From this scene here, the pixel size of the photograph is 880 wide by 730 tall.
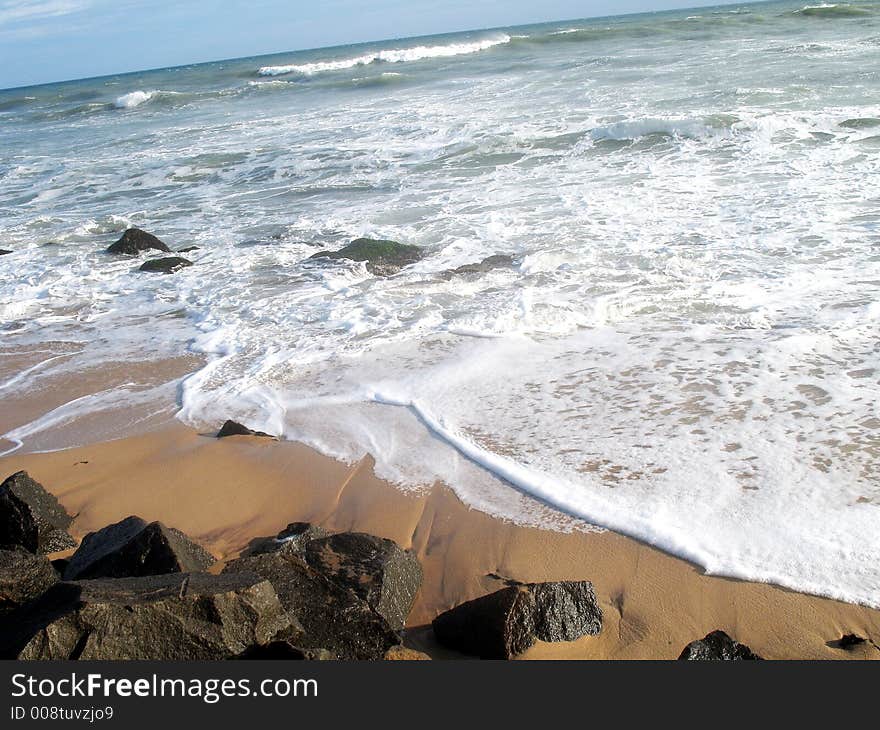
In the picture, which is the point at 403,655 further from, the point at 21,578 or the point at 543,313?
the point at 543,313

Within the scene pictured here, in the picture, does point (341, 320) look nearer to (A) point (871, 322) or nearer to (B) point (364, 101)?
(A) point (871, 322)

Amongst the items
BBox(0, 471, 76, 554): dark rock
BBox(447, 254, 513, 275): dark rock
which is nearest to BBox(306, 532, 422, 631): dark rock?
BBox(0, 471, 76, 554): dark rock

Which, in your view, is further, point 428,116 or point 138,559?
point 428,116

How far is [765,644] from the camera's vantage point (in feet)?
9.24

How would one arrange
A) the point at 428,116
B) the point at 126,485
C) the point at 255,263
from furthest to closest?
the point at 428,116 < the point at 255,263 < the point at 126,485

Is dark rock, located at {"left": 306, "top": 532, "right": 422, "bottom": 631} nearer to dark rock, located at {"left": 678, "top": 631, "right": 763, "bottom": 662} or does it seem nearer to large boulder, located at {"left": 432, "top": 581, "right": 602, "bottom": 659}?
large boulder, located at {"left": 432, "top": 581, "right": 602, "bottom": 659}

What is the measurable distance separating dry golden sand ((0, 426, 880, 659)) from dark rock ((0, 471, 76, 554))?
23cm

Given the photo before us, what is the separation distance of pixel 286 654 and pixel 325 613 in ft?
1.34

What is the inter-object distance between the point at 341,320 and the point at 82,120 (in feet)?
92.2

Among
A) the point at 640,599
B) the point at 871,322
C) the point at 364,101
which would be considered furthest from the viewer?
the point at 364,101

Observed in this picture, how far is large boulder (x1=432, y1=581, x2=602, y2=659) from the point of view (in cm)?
273

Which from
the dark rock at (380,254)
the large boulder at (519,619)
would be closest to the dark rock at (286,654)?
the large boulder at (519,619)

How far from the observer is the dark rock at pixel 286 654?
7.68 feet

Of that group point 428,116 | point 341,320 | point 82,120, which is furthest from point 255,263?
point 82,120
